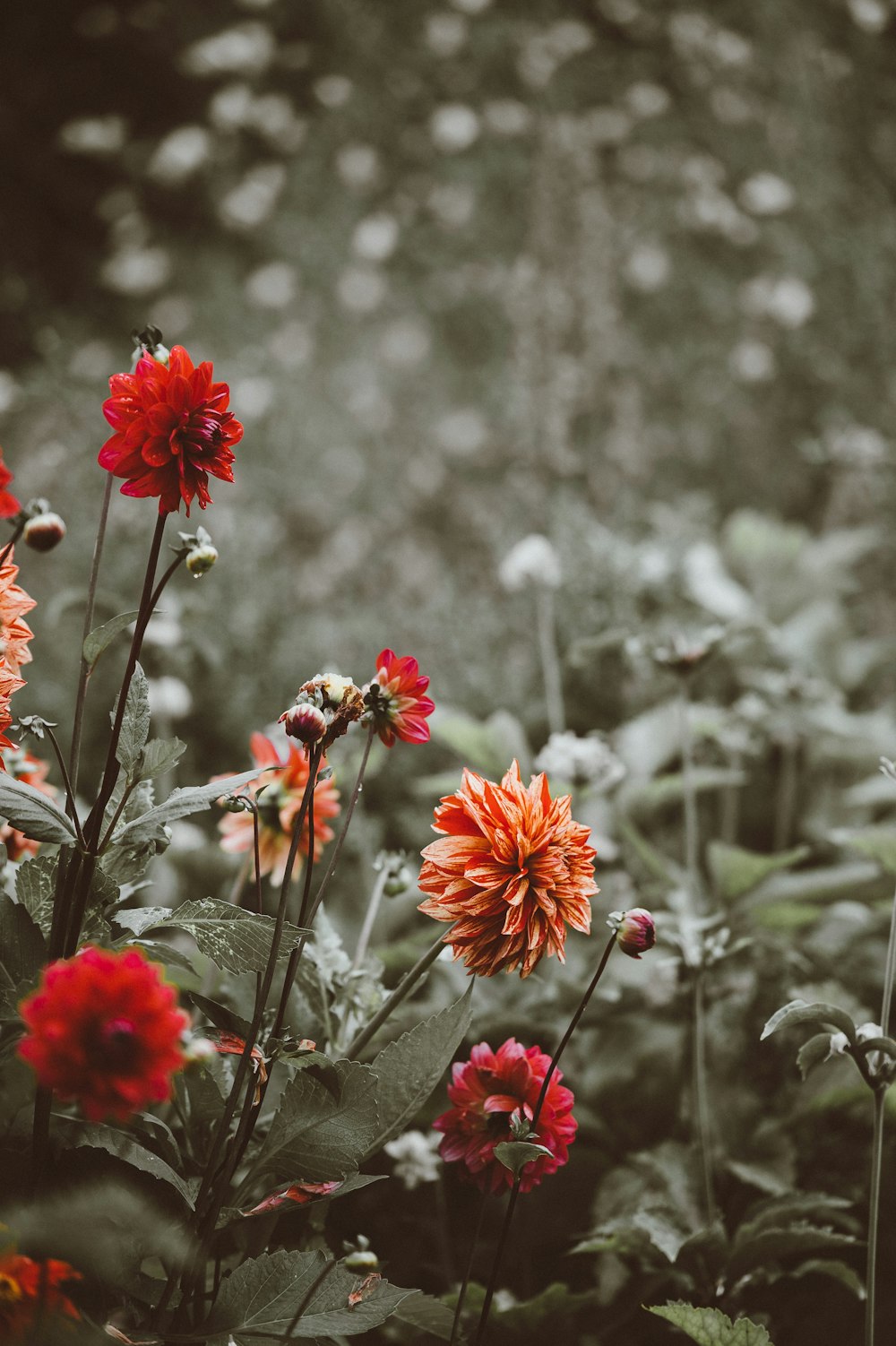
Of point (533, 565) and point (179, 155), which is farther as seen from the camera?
point (179, 155)

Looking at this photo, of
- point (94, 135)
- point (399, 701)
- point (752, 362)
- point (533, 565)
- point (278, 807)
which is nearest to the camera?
point (399, 701)

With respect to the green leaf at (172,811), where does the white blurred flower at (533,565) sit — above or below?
above

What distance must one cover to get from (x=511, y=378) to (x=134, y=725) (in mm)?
1397

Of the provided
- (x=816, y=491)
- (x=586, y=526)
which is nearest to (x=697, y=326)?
(x=816, y=491)

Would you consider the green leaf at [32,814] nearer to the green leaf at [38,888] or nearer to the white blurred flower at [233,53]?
the green leaf at [38,888]

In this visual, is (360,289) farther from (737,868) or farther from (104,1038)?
(104,1038)

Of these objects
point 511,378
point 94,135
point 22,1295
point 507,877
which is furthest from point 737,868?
point 94,135

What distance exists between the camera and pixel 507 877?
593mm

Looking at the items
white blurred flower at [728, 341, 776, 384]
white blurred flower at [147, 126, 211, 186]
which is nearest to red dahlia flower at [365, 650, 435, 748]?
white blurred flower at [147, 126, 211, 186]

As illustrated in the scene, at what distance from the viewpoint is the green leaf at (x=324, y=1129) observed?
1.97 feet

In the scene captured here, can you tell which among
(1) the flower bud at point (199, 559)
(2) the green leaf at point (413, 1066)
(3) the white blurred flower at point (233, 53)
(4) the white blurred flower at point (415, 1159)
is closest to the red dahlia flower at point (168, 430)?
(1) the flower bud at point (199, 559)

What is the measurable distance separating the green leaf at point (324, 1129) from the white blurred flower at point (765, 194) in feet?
6.46

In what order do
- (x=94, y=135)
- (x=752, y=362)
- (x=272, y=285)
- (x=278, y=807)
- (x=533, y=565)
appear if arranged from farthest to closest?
→ (x=752, y=362), (x=272, y=285), (x=94, y=135), (x=533, y=565), (x=278, y=807)

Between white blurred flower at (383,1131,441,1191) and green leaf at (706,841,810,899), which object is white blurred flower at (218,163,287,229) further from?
white blurred flower at (383,1131,441,1191)
